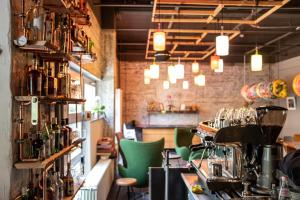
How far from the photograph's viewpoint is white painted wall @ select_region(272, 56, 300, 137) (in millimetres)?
10219

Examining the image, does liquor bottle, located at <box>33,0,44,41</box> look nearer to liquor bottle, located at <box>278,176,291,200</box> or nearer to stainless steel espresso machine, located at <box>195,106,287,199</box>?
stainless steel espresso machine, located at <box>195,106,287,199</box>

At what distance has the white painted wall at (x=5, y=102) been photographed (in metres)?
1.82

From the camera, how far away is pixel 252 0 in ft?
14.8

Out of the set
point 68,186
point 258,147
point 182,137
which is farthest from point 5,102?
point 182,137

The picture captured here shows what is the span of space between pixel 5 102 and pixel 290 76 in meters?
10.4

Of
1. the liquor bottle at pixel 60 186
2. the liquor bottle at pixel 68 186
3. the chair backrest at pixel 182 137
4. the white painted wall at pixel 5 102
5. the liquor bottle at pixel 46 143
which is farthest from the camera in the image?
the chair backrest at pixel 182 137

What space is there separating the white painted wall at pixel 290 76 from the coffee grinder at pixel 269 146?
8.63 metres

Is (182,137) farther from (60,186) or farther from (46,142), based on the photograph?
(46,142)

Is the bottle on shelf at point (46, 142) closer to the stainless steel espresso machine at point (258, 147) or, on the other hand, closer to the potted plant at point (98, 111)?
the stainless steel espresso machine at point (258, 147)

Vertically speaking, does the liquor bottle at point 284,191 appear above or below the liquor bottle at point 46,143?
below

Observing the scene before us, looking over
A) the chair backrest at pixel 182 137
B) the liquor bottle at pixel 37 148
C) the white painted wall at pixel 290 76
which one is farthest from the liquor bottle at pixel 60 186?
the white painted wall at pixel 290 76

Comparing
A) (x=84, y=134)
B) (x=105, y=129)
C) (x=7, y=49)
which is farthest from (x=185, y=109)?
(x=7, y=49)

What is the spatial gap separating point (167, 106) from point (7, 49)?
9.97m

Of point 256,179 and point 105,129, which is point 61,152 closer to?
point 256,179
